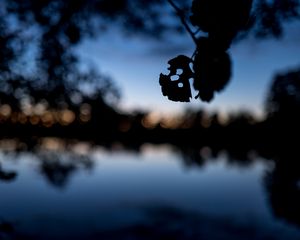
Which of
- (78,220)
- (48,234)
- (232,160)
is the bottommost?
(48,234)

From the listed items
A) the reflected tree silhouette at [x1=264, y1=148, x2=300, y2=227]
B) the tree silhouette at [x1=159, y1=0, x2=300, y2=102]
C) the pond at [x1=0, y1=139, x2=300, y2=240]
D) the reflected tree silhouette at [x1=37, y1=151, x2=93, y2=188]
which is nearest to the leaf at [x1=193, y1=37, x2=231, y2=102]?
the tree silhouette at [x1=159, y1=0, x2=300, y2=102]

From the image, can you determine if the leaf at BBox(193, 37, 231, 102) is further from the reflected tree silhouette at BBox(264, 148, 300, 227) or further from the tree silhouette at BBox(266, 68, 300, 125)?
the tree silhouette at BBox(266, 68, 300, 125)

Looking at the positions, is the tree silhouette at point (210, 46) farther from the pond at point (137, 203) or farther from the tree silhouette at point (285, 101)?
the tree silhouette at point (285, 101)

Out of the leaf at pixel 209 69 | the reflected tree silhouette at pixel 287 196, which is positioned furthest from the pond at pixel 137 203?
the leaf at pixel 209 69

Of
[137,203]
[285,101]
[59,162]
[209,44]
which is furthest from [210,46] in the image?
[285,101]

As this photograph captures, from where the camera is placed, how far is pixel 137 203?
20516 mm

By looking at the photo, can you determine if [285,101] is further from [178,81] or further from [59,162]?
[178,81]

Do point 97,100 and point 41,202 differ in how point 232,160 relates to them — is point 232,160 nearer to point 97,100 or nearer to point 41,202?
point 41,202

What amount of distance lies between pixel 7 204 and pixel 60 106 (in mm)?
11651

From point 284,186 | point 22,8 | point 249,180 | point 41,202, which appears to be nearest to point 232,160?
point 249,180

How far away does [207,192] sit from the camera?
76.0ft

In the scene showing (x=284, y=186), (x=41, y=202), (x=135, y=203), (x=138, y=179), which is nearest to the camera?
(x=284, y=186)

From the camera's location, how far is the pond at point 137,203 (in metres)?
14.9

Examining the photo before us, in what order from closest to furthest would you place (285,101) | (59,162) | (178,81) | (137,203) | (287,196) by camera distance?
(178,81) → (287,196) → (59,162) → (137,203) → (285,101)
